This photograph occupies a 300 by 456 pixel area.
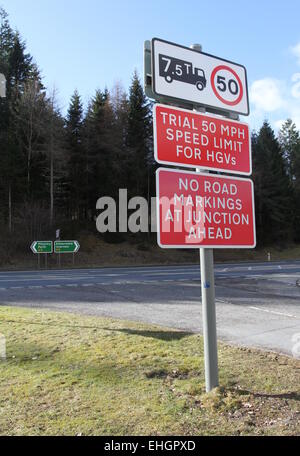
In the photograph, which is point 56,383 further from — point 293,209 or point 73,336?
point 293,209

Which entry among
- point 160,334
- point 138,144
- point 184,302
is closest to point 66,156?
point 138,144

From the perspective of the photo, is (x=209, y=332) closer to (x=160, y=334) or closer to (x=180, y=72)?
(x=180, y=72)

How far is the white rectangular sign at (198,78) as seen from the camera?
179 inches

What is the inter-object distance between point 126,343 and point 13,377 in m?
1.95

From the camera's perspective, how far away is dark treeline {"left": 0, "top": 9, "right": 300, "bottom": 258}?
41.8m

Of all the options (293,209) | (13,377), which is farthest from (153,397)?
(293,209)

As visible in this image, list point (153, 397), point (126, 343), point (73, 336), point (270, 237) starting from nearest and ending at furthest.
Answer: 1. point (153, 397)
2. point (126, 343)
3. point (73, 336)
4. point (270, 237)

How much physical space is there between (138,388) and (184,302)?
7.44m

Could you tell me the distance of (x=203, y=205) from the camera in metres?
4.62

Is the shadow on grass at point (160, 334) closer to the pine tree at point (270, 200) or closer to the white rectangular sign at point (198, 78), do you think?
the white rectangular sign at point (198, 78)

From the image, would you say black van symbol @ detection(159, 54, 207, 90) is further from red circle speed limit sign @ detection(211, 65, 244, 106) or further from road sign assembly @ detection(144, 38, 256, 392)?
red circle speed limit sign @ detection(211, 65, 244, 106)

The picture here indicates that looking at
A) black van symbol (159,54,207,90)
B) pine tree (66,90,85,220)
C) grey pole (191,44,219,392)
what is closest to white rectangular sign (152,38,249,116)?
black van symbol (159,54,207,90)

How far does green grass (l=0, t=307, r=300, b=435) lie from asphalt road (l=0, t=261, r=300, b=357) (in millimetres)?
1288

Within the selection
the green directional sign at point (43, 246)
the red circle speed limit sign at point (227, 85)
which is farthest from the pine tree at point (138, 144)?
the red circle speed limit sign at point (227, 85)
